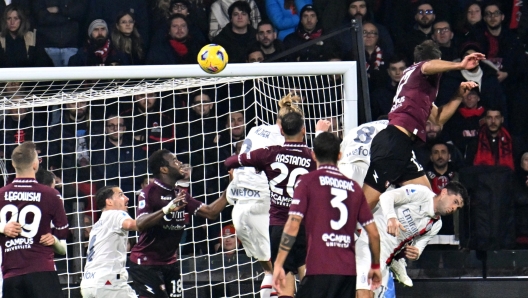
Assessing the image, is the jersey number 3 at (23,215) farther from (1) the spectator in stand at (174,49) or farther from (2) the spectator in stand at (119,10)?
(2) the spectator in stand at (119,10)

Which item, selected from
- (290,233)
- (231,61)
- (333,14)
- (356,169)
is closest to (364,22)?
(333,14)

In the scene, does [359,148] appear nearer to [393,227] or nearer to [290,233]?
[393,227]


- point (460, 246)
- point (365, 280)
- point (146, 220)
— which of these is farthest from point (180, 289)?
point (460, 246)

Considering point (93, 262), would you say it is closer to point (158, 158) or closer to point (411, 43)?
point (158, 158)

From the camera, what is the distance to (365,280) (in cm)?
842

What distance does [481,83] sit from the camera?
1201 centimetres

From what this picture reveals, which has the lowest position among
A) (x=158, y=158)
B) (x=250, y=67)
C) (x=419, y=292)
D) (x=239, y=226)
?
(x=419, y=292)

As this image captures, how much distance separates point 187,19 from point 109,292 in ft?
13.2

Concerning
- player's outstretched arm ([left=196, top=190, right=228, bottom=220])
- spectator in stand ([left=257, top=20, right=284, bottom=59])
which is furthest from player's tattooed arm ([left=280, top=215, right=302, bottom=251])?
spectator in stand ([left=257, top=20, right=284, bottom=59])

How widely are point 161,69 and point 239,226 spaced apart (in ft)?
4.91

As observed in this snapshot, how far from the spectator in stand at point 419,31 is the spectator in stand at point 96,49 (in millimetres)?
3242

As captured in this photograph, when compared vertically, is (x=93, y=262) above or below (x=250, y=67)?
below

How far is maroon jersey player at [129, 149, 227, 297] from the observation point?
9062 millimetres

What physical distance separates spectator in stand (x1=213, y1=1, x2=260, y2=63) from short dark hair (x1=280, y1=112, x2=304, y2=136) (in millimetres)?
3932
